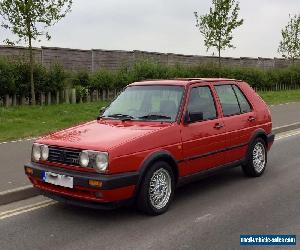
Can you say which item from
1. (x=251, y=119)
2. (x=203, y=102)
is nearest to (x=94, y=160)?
(x=203, y=102)

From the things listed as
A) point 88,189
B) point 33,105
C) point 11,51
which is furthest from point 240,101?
point 11,51

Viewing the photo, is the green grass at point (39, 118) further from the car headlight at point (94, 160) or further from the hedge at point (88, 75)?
the car headlight at point (94, 160)

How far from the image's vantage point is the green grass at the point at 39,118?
12627mm

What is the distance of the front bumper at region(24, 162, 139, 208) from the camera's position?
18.1 ft

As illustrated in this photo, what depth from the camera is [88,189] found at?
5.59 meters

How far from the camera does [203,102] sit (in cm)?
712

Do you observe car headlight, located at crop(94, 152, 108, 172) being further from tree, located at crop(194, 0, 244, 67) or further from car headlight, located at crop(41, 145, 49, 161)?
tree, located at crop(194, 0, 244, 67)

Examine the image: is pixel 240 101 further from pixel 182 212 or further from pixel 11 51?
pixel 11 51

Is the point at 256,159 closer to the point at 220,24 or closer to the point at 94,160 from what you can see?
the point at 94,160

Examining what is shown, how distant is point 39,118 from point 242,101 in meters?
8.90

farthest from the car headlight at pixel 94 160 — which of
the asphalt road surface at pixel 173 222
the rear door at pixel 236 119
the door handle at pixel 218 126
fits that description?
the rear door at pixel 236 119

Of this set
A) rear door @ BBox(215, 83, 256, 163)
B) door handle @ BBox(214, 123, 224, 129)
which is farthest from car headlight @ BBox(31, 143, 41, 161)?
rear door @ BBox(215, 83, 256, 163)

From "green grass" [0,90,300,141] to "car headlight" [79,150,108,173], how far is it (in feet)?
21.1

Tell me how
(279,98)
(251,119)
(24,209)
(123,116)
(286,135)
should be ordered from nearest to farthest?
(24,209)
(123,116)
(251,119)
(286,135)
(279,98)
